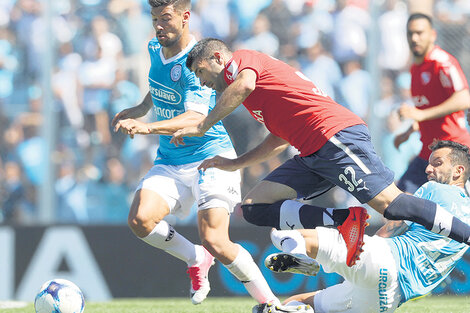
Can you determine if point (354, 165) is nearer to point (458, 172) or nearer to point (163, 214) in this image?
point (458, 172)

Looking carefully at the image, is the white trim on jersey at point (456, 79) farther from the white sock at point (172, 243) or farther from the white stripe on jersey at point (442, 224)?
the white sock at point (172, 243)

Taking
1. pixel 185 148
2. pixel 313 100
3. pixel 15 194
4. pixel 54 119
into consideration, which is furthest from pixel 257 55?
pixel 15 194

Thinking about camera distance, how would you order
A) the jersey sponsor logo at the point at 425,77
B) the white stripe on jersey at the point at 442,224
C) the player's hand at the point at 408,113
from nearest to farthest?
the white stripe on jersey at the point at 442,224 → the player's hand at the point at 408,113 → the jersey sponsor logo at the point at 425,77

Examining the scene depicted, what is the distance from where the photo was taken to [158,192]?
6.04 meters

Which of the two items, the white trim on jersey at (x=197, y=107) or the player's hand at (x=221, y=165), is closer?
the player's hand at (x=221, y=165)

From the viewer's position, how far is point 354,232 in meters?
4.66

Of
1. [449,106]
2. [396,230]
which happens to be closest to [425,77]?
[449,106]

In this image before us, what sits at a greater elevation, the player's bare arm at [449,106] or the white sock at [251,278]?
the player's bare arm at [449,106]

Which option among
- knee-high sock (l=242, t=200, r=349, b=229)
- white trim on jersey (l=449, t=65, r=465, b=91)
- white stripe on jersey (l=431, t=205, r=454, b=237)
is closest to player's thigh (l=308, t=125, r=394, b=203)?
knee-high sock (l=242, t=200, r=349, b=229)

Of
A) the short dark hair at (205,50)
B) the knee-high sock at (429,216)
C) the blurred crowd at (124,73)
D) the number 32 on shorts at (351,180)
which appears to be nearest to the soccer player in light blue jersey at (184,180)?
the short dark hair at (205,50)

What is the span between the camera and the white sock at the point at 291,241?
177 inches

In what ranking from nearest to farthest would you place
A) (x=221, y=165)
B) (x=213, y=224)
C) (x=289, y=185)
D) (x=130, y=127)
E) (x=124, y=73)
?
(x=130, y=127) → (x=221, y=165) → (x=289, y=185) → (x=213, y=224) → (x=124, y=73)

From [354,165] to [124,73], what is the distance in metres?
5.07

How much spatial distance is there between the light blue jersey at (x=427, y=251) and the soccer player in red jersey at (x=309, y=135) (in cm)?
13
